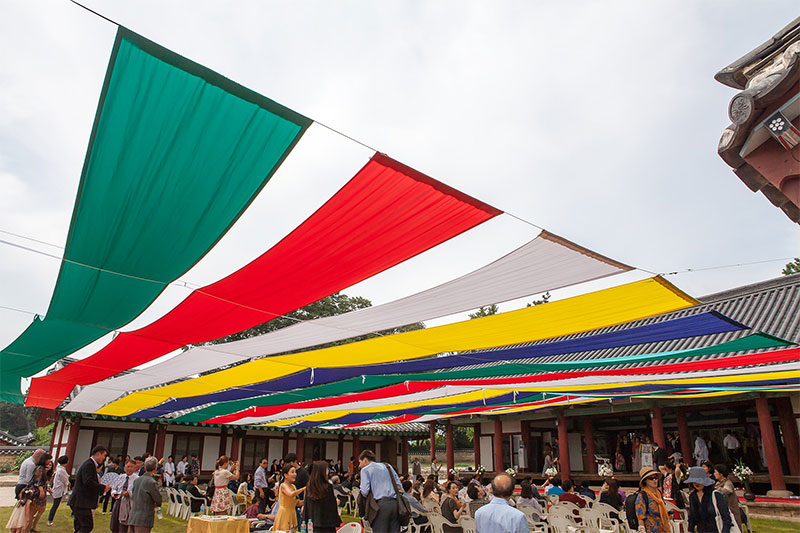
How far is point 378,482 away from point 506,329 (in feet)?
5.77

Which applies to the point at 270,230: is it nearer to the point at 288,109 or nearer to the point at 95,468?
the point at 288,109

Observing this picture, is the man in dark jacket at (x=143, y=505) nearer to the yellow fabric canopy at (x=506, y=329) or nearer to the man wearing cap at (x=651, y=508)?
the yellow fabric canopy at (x=506, y=329)

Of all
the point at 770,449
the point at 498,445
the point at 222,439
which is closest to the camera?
the point at 770,449

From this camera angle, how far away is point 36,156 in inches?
111

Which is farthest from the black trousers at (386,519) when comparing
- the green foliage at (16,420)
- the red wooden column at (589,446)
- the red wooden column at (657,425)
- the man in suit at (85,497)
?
the green foliage at (16,420)

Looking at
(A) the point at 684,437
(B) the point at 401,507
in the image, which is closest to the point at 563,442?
(A) the point at 684,437

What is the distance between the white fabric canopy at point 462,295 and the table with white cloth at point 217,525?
1.62m

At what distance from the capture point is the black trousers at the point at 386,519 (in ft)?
14.3

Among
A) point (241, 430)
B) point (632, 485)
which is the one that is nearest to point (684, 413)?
point (632, 485)

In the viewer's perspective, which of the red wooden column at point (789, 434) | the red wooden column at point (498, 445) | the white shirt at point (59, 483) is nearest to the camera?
the white shirt at point (59, 483)

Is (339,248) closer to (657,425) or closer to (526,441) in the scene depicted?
(657,425)

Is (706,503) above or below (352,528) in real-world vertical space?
above

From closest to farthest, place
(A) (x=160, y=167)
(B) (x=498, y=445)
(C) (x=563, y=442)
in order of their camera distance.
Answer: (A) (x=160, y=167) → (C) (x=563, y=442) → (B) (x=498, y=445)

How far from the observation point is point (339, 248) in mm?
3262
